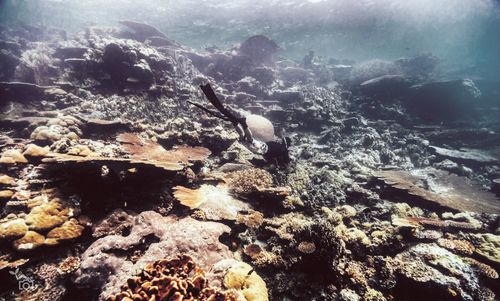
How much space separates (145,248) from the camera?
4223 mm

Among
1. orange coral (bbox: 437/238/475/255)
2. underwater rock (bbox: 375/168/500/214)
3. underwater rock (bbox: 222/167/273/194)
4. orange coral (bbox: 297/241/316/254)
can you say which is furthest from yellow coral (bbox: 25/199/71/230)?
underwater rock (bbox: 375/168/500/214)

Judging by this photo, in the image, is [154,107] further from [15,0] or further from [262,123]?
[15,0]

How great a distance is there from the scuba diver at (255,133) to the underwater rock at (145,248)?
68.0 inches

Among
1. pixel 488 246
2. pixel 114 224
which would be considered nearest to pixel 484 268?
pixel 488 246

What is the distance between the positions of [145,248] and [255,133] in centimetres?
804

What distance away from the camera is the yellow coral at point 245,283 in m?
3.33

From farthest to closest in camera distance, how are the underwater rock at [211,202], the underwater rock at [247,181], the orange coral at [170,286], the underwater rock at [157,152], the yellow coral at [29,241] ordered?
the underwater rock at [247,181] → the underwater rock at [157,152] → the underwater rock at [211,202] → the yellow coral at [29,241] → the orange coral at [170,286]

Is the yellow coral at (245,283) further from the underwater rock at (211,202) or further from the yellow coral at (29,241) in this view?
the yellow coral at (29,241)

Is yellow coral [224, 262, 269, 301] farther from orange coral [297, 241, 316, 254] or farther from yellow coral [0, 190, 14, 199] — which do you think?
yellow coral [0, 190, 14, 199]

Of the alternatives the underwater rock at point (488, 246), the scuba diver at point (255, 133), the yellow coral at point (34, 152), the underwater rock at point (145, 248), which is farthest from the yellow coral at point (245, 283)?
the underwater rock at point (488, 246)

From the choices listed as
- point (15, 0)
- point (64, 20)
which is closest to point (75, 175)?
point (15, 0)

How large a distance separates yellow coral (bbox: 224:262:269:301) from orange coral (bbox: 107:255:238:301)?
40 cm

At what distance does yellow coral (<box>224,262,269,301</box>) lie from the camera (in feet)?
10.9

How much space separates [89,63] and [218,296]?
13165 mm
